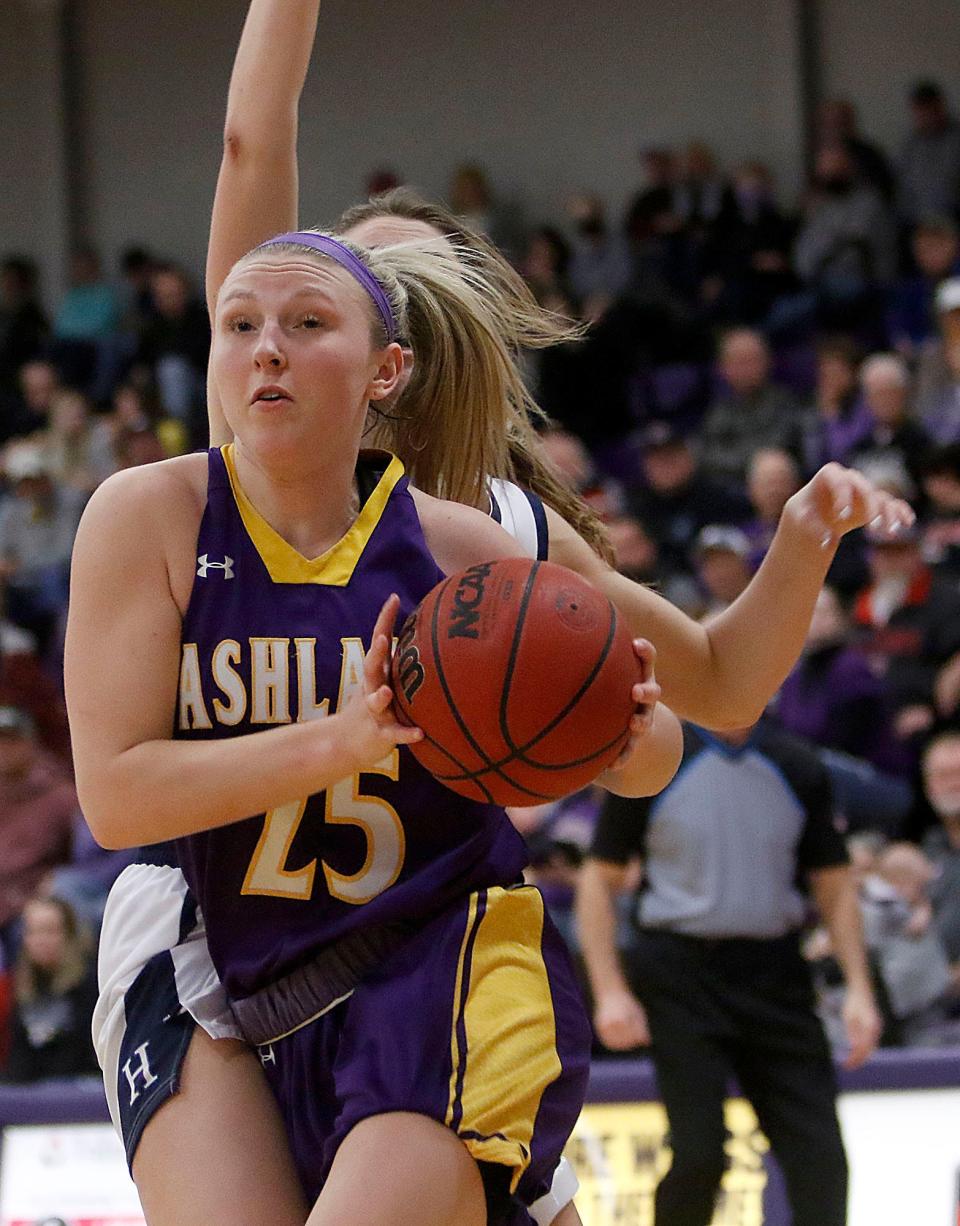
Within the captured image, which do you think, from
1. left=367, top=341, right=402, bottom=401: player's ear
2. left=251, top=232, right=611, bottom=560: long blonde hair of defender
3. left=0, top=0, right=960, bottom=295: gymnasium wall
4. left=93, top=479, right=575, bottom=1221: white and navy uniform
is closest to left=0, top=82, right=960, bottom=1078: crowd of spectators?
left=0, top=0, right=960, bottom=295: gymnasium wall

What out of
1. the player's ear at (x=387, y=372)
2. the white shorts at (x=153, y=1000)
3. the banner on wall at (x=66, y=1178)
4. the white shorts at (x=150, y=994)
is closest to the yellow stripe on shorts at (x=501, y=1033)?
the white shorts at (x=153, y=1000)

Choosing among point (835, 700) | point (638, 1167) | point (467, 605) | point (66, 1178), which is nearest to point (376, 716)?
point (467, 605)

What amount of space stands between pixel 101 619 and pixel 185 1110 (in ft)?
2.00

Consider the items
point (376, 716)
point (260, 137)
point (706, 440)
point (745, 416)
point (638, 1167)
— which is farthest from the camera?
point (706, 440)

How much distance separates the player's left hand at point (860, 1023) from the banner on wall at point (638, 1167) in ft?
1.23

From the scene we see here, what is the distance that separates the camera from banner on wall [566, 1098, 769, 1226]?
19.0 ft

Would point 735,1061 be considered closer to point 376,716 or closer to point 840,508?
point 840,508

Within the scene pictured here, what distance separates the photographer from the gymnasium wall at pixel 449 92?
13172 mm

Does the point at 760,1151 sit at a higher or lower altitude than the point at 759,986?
lower

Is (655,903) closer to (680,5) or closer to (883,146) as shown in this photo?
(883,146)

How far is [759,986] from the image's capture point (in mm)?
5422

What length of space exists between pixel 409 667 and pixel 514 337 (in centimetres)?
112

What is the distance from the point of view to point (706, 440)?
10.4 metres

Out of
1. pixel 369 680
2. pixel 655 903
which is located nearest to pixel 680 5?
pixel 655 903
